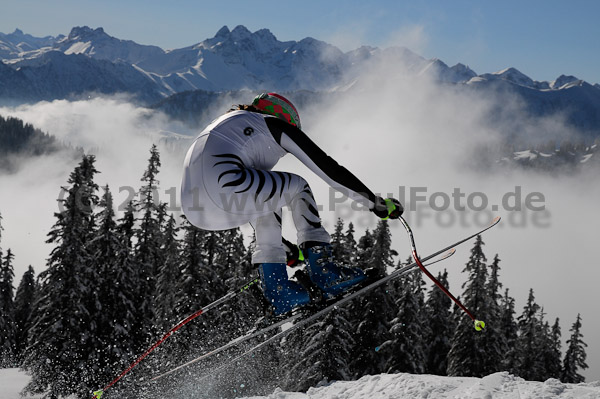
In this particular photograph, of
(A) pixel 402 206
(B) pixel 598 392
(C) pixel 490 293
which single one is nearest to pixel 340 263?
(A) pixel 402 206

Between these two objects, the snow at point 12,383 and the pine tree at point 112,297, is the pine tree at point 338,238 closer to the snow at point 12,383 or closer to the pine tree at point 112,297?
the pine tree at point 112,297

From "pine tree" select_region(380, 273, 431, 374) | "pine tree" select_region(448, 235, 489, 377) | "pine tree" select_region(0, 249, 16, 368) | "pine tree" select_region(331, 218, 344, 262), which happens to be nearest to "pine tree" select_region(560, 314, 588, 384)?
"pine tree" select_region(448, 235, 489, 377)

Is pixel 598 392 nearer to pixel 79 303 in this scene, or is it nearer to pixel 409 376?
pixel 409 376

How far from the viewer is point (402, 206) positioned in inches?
212

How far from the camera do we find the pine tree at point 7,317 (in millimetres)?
35062

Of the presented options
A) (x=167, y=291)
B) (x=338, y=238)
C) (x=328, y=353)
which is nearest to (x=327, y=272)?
(x=328, y=353)

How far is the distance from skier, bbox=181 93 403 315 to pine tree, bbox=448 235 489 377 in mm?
25581

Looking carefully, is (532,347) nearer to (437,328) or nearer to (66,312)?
(437,328)

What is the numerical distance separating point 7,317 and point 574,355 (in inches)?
1770

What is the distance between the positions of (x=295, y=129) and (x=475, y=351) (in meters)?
28.1

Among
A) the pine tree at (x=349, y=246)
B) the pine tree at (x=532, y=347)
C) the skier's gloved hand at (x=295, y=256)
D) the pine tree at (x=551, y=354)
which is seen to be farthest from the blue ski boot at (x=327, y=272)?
the pine tree at (x=551, y=354)

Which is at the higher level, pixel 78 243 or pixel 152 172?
pixel 152 172

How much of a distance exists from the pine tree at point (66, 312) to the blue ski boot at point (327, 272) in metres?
18.5

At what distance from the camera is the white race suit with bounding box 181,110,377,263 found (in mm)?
5105
